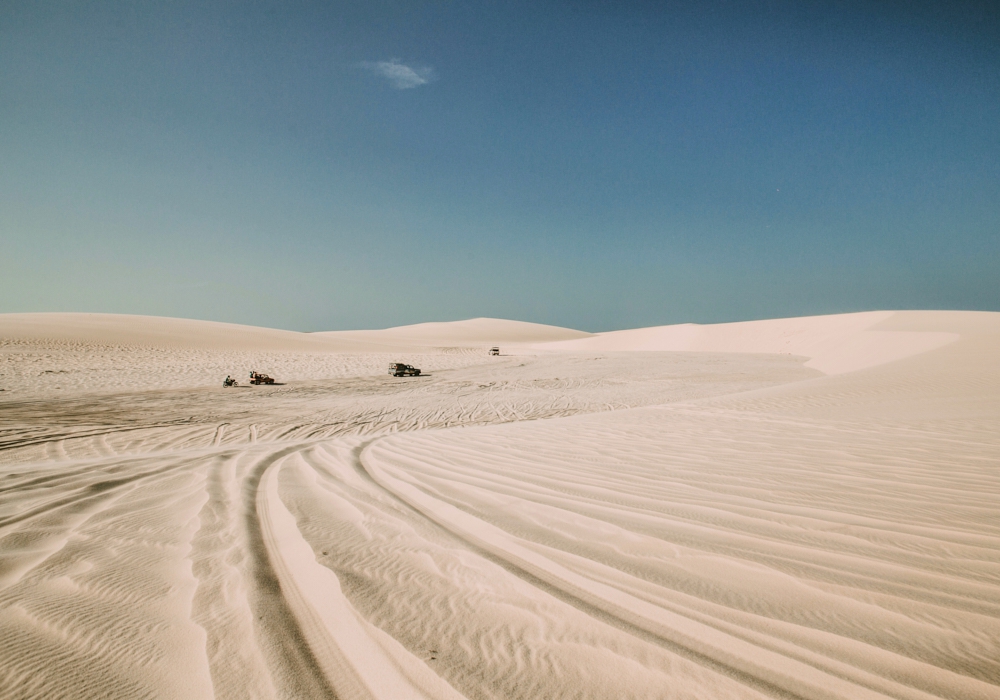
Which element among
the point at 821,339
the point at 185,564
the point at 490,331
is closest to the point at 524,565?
the point at 185,564

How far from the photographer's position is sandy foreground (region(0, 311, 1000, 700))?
5.52 feet

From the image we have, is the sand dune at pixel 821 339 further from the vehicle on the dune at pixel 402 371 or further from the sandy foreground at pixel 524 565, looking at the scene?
the vehicle on the dune at pixel 402 371

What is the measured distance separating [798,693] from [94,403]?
15258 mm

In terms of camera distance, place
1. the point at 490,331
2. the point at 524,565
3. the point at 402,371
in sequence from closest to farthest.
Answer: the point at 524,565 → the point at 402,371 → the point at 490,331

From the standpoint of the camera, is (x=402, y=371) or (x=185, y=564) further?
(x=402, y=371)

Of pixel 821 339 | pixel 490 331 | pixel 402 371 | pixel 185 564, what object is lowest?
pixel 185 564

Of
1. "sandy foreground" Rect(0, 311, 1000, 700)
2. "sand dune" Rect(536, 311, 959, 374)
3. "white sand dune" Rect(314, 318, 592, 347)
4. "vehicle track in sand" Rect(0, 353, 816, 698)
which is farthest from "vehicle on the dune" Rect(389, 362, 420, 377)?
"white sand dune" Rect(314, 318, 592, 347)

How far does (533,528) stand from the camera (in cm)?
313

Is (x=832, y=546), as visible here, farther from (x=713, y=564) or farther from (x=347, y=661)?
(x=347, y=661)

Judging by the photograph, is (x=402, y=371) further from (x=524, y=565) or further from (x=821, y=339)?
(x=821, y=339)

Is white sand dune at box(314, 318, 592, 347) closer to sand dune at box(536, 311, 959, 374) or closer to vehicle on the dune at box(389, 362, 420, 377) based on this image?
sand dune at box(536, 311, 959, 374)

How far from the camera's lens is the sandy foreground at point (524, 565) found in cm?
168

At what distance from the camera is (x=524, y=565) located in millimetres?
2568

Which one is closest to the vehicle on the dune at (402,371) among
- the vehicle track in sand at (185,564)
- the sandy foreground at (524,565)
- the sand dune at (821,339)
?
the vehicle track in sand at (185,564)
